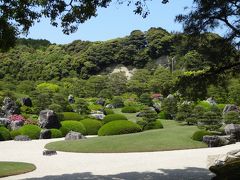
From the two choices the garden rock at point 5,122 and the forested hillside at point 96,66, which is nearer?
the garden rock at point 5,122

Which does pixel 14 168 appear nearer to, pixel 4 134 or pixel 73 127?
pixel 4 134

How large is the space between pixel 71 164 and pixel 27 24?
22.0ft

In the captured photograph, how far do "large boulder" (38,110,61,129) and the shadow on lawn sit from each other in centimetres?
1466

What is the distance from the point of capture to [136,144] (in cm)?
1762

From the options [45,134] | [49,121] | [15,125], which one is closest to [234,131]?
[45,134]

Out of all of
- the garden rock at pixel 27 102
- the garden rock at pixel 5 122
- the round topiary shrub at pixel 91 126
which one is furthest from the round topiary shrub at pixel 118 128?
the garden rock at pixel 27 102

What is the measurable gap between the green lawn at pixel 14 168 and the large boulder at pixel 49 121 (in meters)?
12.3

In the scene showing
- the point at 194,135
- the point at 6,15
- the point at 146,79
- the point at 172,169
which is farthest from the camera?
the point at 146,79

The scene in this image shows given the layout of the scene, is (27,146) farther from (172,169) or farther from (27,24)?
(27,24)

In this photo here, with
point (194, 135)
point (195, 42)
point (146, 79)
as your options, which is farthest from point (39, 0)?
point (146, 79)

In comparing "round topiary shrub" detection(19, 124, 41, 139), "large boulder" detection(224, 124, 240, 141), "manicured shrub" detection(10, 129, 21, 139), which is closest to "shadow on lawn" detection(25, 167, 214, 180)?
"large boulder" detection(224, 124, 240, 141)

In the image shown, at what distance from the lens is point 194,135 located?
19094mm

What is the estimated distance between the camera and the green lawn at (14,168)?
12305 mm

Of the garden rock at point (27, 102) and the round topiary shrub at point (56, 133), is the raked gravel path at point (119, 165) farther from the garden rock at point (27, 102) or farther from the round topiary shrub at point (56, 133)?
the garden rock at point (27, 102)
